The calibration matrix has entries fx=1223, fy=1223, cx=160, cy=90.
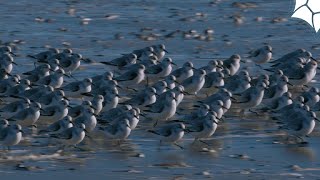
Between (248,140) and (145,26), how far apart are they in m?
9.69

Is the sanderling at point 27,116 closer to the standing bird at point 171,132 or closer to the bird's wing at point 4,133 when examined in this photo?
the bird's wing at point 4,133

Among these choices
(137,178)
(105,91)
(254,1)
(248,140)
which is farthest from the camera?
(254,1)

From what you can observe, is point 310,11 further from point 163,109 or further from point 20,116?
point 20,116

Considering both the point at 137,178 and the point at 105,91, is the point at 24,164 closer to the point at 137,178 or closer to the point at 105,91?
the point at 137,178

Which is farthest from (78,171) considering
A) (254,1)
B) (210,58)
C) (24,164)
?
(254,1)

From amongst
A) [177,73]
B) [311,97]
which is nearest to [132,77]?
[177,73]

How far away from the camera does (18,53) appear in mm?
24375

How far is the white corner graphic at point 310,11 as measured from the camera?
15281 mm

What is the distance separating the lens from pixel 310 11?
50.4 ft

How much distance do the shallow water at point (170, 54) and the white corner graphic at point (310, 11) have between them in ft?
6.52

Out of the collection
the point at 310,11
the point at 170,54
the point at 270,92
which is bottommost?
the point at 170,54

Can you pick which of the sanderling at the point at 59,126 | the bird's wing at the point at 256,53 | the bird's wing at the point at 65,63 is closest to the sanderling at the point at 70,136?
the sanderling at the point at 59,126

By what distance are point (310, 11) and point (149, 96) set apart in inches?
188

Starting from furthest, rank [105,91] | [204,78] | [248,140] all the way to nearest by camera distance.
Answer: [204,78] < [105,91] < [248,140]
